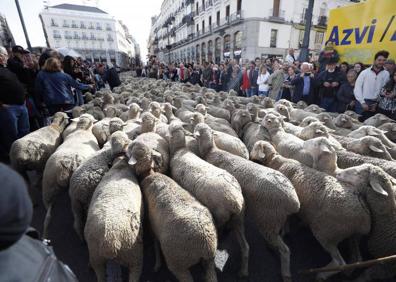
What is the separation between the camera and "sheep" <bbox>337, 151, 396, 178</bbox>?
2420 millimetres

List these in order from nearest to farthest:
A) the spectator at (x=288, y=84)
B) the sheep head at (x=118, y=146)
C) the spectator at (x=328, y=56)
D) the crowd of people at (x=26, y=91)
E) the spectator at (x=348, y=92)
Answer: the sheep head at (x=118, y=146)
the crowd of people at (x=26, y=91)
the spectator at (x=348, y=92)
the spectator at (x=328, y=56)
the spectator at (x=288, y=84)

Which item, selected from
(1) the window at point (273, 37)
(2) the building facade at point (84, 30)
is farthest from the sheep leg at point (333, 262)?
(2) the building facade at point (84, 30)

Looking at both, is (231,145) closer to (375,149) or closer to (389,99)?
(375,149)

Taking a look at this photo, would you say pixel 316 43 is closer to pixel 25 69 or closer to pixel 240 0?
pixel 240 0

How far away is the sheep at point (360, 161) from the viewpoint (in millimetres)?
2420

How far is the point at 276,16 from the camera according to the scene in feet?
81.0

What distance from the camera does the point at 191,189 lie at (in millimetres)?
2338

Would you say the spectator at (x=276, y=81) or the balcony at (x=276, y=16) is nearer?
the spectator at (x=276, y=81)

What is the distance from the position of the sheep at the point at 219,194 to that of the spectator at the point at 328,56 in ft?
20.0

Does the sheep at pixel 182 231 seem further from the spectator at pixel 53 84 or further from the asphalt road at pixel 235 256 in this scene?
the spectator at pixel 53 84

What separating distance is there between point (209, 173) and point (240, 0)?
93.6 feet

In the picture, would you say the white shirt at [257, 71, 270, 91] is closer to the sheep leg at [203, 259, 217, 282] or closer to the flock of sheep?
the flock of sheep

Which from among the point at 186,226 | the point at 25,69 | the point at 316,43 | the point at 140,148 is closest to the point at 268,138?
the point at 140,148

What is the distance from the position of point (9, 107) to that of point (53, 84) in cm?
105
